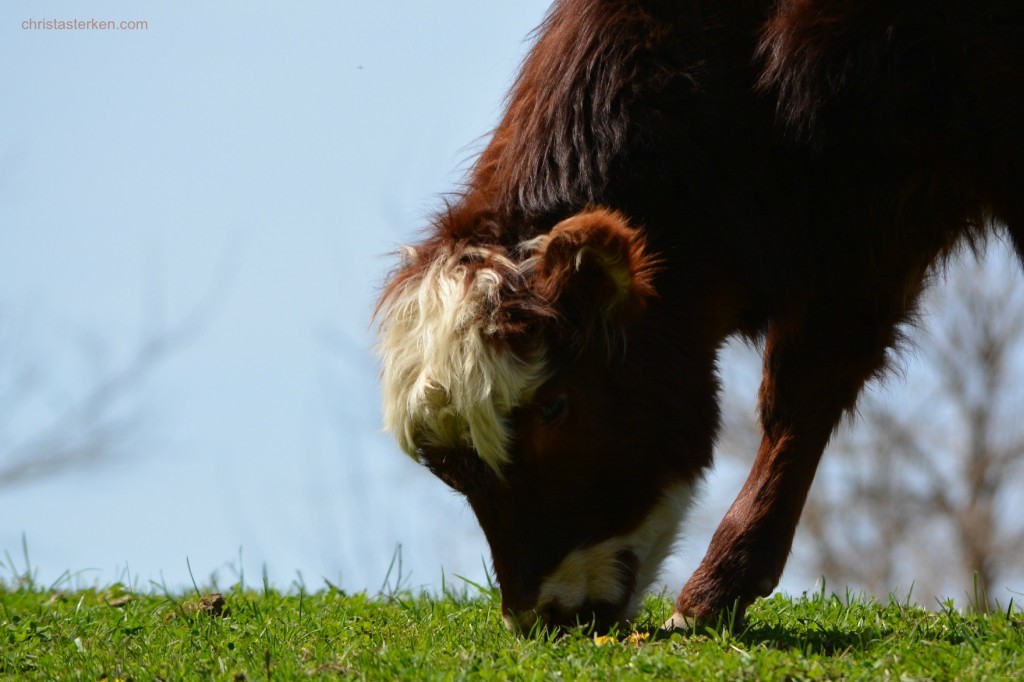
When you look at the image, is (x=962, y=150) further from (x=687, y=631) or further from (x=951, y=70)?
(x=687, y=631)

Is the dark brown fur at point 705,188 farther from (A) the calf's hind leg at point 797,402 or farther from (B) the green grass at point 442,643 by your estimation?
(B) the green grass at point 442,643

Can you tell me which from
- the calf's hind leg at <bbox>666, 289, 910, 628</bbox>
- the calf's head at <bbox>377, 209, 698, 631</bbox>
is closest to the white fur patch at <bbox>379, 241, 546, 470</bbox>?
the calf's head at <bbox>377, 209, 698, 631</bbox>

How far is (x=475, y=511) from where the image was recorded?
13.4ft

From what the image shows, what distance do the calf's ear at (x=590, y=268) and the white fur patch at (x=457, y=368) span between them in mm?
118

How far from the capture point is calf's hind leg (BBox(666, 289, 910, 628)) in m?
4.80

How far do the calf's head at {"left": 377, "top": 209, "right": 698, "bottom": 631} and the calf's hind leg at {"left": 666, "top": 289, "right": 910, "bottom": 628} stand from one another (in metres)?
0.73

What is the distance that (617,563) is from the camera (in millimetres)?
4145

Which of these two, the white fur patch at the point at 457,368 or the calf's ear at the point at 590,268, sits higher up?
the calf's ear at the point at 590,268

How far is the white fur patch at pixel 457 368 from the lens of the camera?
393 cm

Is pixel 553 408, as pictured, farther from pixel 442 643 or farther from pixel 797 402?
pixel 797 402

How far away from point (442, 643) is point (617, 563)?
619 millimetres

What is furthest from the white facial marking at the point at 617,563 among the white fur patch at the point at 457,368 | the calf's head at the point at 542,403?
the white fur patch at the point at 457,368

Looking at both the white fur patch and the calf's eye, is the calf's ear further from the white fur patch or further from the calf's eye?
the calf's eye

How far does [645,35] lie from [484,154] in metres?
0.72
